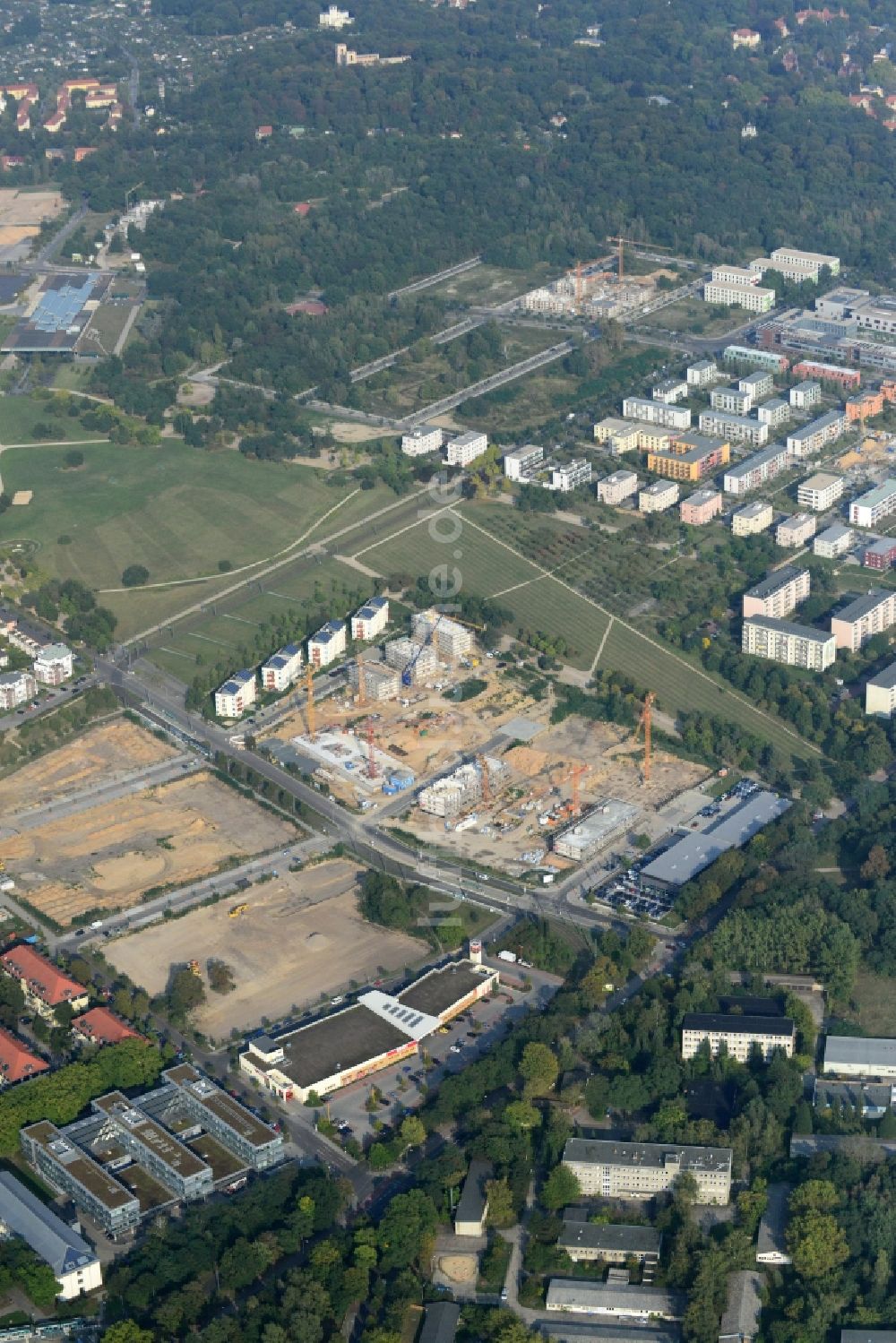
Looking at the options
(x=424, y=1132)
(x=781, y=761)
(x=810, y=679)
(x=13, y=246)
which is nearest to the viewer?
(x=424, y=1132)

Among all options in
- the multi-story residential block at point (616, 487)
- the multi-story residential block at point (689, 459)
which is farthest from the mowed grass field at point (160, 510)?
the multi-story residential block at point (689, 459)

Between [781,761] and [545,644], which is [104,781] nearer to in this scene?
[545,644]

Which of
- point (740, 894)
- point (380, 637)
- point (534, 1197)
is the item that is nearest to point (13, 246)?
point (380, 637)

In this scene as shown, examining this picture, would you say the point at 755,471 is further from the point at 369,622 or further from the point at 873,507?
the point at 369,622

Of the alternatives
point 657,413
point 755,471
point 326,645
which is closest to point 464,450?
point 657,413

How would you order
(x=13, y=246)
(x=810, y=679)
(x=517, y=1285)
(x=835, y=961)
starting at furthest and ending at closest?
1. (x=13, y=246)
2. (x=810, y=679)
3. (x=835, y=961)
4. (x=517, y=1285)

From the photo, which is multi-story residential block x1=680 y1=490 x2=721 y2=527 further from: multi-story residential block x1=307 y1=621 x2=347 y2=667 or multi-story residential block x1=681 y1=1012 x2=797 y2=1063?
multi-story residential block x1=681 y1=1012 x2=797 y2=1063

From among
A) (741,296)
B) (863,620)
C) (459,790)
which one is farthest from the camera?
(741,296)
